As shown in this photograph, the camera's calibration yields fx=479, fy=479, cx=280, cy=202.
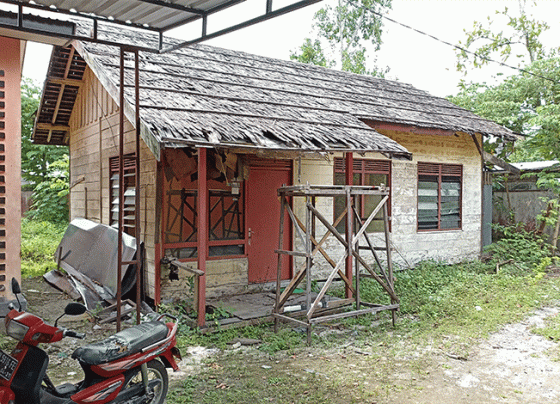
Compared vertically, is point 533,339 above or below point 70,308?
below

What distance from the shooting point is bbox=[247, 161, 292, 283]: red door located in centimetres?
884

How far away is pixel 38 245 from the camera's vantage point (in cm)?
1361

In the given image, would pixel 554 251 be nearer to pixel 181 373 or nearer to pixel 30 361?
pixel 181 373

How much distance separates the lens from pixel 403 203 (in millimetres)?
11055

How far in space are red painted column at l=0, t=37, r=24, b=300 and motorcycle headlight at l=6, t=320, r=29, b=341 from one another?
351 cm

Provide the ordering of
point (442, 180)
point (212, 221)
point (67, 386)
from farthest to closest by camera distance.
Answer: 1. point (442, 180)
2. point (212, 221)
3. point (67, 386)

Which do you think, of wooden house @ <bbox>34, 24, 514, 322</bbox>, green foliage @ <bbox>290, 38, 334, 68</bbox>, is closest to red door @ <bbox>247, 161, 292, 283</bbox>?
wooden house @ <bbox>34, 24, 514, 322</bbox>

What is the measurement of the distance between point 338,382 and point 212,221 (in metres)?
4.00

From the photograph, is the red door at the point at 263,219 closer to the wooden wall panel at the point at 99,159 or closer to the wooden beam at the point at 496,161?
the wooden wall panel at the point at 99,159

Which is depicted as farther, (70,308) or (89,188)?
(89,188)

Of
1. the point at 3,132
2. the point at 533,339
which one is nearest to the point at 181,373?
the point at 3,132

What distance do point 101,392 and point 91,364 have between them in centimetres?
23

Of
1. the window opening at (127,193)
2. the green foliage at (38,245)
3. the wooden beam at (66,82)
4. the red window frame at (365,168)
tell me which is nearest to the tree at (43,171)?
the green foliage at (38,245)

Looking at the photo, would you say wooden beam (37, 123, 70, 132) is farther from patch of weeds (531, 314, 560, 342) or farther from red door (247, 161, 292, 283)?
patch of weeds (531, 314, 560, 342)
